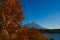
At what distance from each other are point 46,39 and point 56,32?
4.56m

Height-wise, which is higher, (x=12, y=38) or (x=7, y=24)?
(x=7, y=24)

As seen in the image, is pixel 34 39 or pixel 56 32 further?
pixel 56 32

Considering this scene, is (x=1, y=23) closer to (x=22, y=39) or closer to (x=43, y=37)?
(x=22, y=39)

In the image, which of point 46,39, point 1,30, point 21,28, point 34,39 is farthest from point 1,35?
point 46,39

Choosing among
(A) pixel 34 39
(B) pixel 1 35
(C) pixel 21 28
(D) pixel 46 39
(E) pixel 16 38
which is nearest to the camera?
(B) pixel 1 35

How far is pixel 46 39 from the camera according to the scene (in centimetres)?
2806

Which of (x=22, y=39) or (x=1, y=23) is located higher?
(x=1, y=23)

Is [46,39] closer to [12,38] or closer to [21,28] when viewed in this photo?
[21,28]

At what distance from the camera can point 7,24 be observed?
70.5 feet

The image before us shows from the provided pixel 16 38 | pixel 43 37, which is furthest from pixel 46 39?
pixel 16 38

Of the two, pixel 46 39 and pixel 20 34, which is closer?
pixel 20 34

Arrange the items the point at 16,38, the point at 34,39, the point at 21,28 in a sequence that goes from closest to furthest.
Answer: the point at 16,38, the point at 21,28, the point at 34,39

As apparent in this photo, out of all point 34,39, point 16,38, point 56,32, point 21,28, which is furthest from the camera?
point 56,32

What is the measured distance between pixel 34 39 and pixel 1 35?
6534mm
